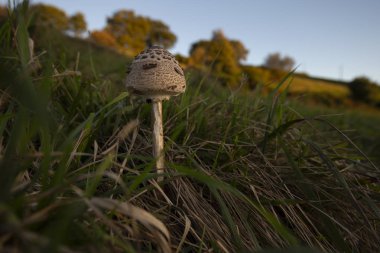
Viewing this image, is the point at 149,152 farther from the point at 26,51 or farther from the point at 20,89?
the point at 20,89

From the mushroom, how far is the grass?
0.37 feet

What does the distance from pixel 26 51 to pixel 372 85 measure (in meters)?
29.5

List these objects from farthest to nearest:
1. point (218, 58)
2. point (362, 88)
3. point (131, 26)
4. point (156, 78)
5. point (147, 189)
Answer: point (131, 26)
point (362, 88)
point (218, 58)
point (156, 78)
point (147, 189)

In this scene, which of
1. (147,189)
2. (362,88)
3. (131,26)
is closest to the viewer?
(147,189)

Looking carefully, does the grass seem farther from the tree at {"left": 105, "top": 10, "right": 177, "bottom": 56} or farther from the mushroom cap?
the tree at {"left": 105, "top": 10, "right": 177, "bottom": 56}

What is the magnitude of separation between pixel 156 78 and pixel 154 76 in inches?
0.5

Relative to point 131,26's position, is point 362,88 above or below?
below

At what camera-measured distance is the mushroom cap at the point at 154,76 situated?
48.9 inches

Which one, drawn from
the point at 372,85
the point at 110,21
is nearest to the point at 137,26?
the point at 110,21

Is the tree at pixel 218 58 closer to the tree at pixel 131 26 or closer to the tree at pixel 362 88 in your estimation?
the tree at pixel 131 26

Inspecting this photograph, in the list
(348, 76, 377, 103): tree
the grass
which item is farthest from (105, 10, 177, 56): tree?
the grass

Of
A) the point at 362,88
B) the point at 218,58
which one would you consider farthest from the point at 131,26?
the point at 218,58

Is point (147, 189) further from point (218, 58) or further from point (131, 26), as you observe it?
point (131, 26)

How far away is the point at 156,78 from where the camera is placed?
124 centimetres
